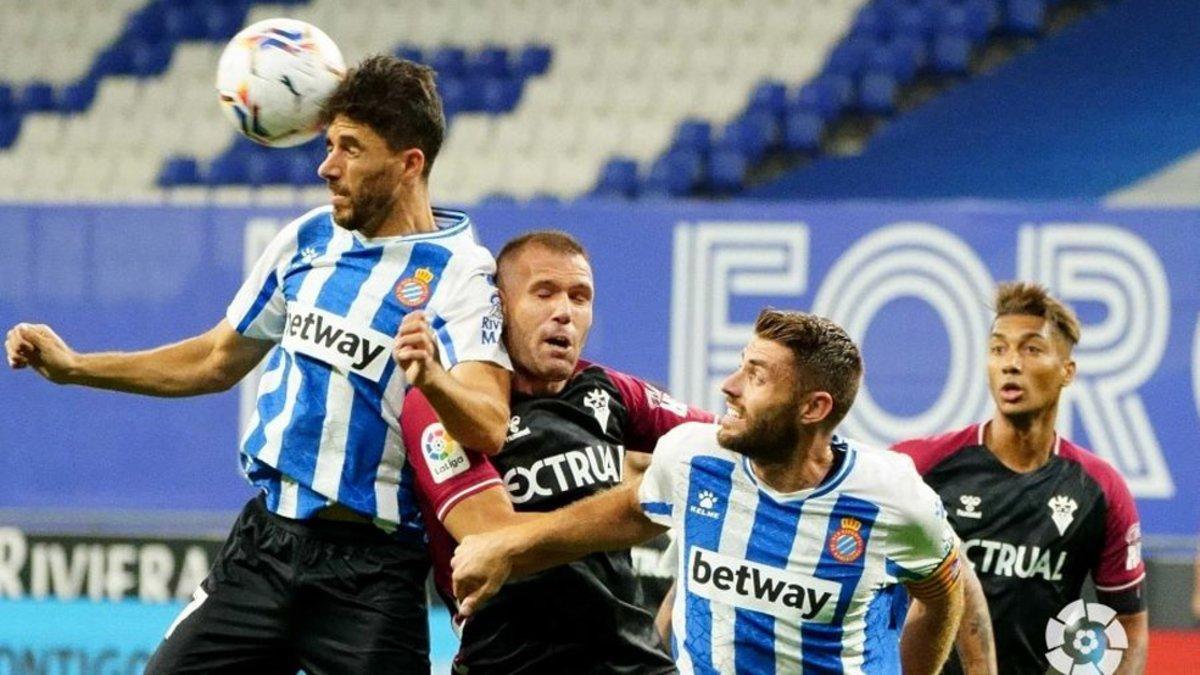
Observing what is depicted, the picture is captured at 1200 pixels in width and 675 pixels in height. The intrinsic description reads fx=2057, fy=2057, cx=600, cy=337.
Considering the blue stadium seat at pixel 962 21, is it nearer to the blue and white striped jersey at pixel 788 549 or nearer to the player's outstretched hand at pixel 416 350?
the blue and white striped jersey at pixel 788 549

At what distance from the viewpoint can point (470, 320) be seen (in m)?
4.34

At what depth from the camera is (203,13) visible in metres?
15.4

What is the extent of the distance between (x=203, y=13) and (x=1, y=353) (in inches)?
228

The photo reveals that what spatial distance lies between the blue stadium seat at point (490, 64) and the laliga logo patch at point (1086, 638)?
9.32 metres

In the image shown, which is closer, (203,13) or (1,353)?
(1,353)

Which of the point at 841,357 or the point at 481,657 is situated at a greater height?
the point at 841,357

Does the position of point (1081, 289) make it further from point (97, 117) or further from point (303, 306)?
point (97, 117)

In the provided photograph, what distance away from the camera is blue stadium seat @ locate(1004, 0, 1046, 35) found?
44.3ft

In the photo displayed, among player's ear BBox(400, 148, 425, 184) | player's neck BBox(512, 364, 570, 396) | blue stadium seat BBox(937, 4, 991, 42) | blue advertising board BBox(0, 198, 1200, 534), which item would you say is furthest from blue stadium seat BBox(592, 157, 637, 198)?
player's ear BBox(400, 148, 425, 184)

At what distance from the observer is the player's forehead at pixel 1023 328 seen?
573 cm

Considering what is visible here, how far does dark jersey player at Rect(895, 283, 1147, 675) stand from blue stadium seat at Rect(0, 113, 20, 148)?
420 inches

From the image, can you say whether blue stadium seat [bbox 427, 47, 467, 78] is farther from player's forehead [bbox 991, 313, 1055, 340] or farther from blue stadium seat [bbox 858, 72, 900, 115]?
player's forehead [bbox 991, 313, 1055, 340]

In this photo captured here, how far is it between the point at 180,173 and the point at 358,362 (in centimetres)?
1001

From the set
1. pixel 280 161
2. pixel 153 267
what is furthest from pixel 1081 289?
pixel 280 161
